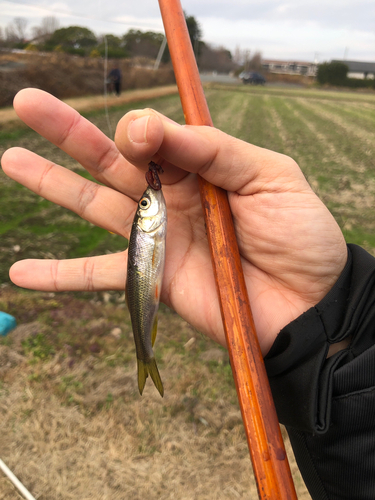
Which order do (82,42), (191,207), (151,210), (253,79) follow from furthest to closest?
(253,79)
(82,42)
(191,207)
(151,210)

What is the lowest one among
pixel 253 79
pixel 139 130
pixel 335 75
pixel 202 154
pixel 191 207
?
pixel 191 207

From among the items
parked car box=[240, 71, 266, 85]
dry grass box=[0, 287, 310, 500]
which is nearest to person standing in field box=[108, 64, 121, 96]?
dry grass box=[0, 287, 310, 500]

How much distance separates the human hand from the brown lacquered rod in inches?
7.7

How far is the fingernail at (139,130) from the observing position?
169 centimetres

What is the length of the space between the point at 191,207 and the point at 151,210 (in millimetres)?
631

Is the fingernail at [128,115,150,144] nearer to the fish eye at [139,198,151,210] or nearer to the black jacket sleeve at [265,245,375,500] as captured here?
the fish eye at [139,198,151,210]

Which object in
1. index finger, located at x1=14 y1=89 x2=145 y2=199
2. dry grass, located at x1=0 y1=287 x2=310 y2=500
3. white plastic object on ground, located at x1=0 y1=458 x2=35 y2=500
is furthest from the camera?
dry grass, located at x1=0 y1=287 x2=310 y2=500

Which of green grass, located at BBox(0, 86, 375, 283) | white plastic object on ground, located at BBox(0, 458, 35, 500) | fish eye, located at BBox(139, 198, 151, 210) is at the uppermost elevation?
fish eye, located at BBox(139, 198, 151, 210)

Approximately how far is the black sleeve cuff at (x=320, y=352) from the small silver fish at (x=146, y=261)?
2.22ft


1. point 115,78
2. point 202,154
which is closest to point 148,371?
point 202,154

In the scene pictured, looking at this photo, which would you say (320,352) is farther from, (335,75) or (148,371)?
(335,75)

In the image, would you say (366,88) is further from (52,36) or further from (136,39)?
(52,36)

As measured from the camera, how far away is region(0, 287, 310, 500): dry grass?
3.04m

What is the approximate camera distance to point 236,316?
1.68 m
